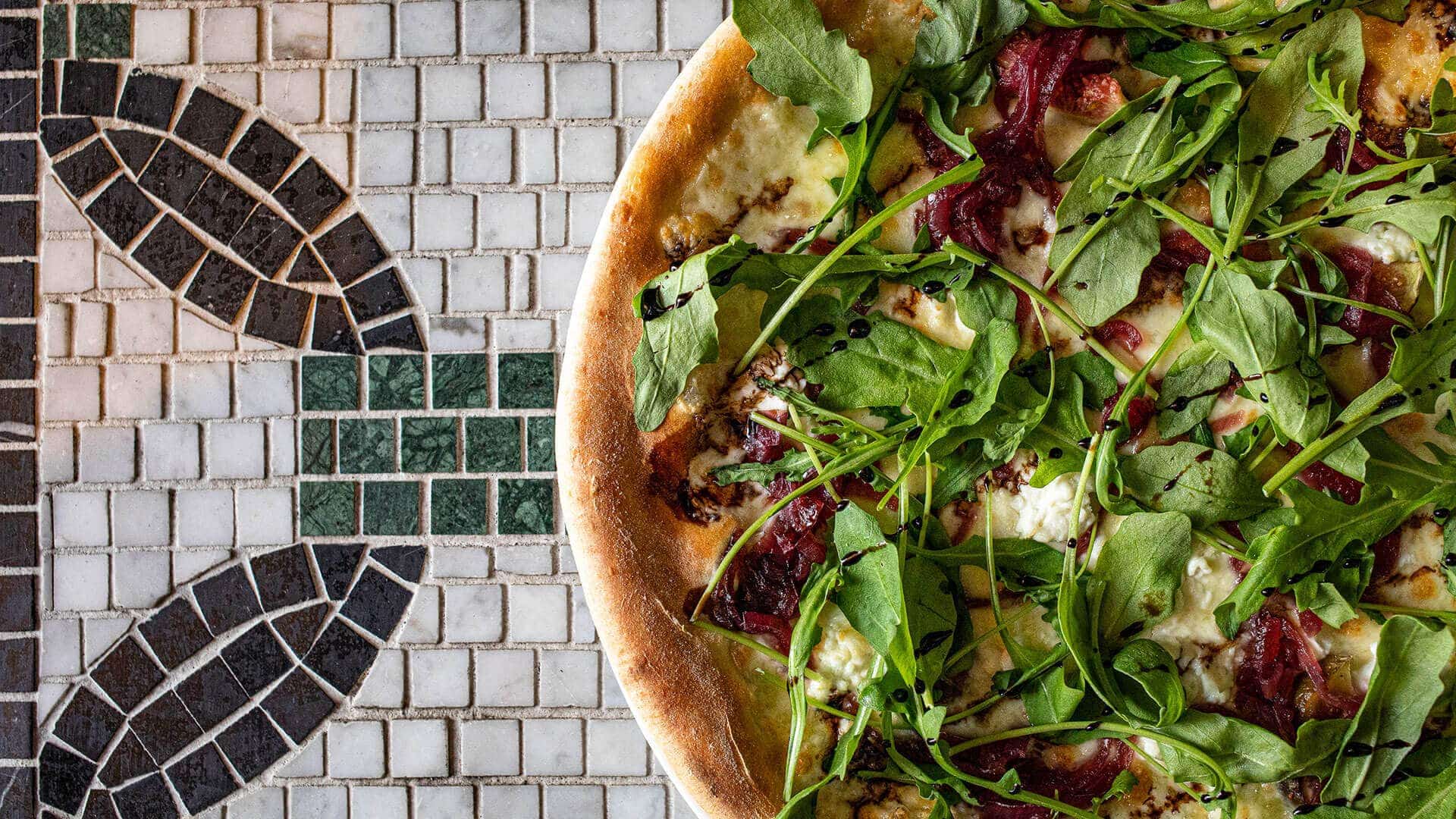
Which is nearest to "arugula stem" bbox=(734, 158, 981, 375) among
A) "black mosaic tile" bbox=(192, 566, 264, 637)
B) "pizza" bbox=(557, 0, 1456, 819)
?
"pizza" bbox=(557, 0, 1456, 819)

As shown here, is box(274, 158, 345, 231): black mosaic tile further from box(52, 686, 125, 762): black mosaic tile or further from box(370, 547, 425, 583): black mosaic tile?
box(52, 686, 125, 762): black mosaic tile

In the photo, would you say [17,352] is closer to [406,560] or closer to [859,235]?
[406,560]

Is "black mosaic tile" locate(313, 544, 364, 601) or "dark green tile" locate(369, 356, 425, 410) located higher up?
"dark green tile" locate(369, 356, 425, 410)

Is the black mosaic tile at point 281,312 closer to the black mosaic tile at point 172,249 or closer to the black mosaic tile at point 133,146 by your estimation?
the black mosaic tile at point 172,249

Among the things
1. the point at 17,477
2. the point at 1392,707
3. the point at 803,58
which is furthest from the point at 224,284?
the point at 1392,707

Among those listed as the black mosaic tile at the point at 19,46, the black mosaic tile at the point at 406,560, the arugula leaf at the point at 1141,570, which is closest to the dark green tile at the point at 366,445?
the black mosaic tile at the point at 406,560
